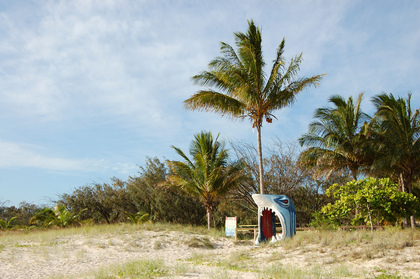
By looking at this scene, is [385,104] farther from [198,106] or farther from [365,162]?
[198,106]

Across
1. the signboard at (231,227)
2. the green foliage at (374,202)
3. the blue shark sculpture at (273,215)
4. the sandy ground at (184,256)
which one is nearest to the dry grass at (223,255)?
the sandy ground at (184,256)

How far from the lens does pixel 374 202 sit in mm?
12242

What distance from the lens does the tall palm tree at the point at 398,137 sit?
1738 cm

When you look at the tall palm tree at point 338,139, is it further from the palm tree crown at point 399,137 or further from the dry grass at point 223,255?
the dry grass at point 223,255

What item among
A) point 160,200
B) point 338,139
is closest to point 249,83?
point 338,139

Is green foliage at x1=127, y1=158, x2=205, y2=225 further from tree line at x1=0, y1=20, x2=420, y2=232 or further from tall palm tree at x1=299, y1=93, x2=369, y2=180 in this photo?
tall palm tree at x1=299, y1=93, x2=369, y2=180

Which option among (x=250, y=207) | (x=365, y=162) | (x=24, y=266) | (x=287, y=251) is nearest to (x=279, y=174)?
(x=250, y=207)

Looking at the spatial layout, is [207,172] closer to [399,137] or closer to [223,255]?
[223,255]

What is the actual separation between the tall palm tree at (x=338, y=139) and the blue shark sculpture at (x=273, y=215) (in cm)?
522

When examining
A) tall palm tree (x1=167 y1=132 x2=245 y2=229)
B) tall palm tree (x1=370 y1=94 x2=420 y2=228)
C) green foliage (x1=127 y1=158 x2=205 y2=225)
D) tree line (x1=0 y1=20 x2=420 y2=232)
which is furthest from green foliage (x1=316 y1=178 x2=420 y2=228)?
green foliage (x1=127 y1=158 x2=205 y2=225)

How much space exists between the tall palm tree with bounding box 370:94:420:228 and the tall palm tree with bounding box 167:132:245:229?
7655 millimetres

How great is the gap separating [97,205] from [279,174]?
47.6 feet

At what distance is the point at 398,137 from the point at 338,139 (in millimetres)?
2859

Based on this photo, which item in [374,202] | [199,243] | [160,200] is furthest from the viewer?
[160,200]
